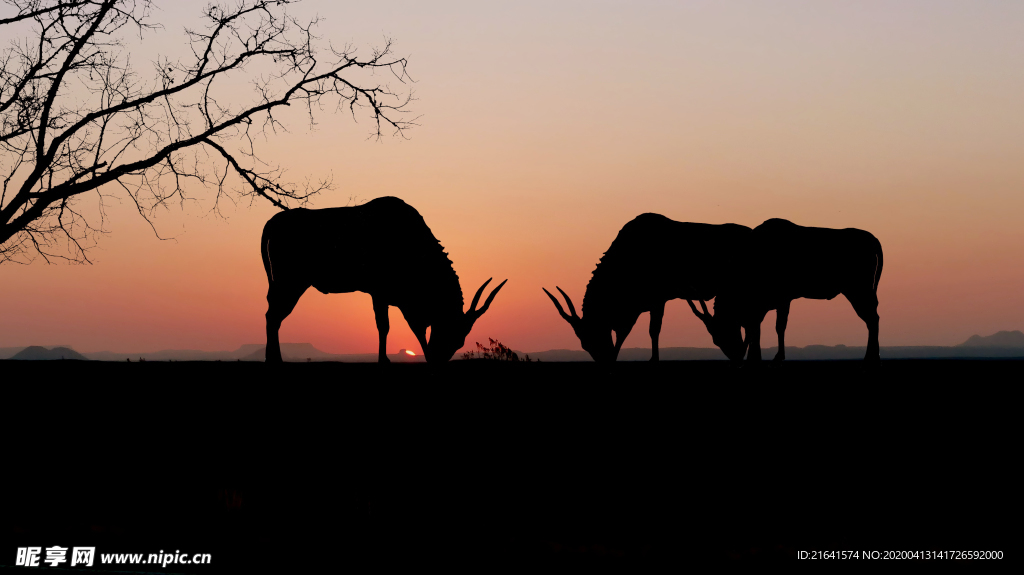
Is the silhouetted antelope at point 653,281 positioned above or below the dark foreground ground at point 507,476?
above

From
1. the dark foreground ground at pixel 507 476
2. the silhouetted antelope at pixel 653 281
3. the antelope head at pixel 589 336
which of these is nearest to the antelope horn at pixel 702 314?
the silhouetted antelope at pixel 653 281

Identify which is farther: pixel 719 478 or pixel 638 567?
pixel 719 478

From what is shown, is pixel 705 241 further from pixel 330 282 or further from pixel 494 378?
pixel 330 282

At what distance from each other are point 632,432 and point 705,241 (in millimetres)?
8709

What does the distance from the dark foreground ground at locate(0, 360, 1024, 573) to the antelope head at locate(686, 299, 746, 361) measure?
299 cm

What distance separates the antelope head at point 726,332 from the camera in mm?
14633

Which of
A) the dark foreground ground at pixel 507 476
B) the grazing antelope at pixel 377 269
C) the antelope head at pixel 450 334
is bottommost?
the dark foreground ground at pixel 507 476

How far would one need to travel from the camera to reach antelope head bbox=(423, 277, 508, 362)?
46.8 feet

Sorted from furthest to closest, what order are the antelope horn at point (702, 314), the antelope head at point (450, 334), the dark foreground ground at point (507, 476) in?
the antelope horn at point (702, 314), the antelope head at point (450, 334), the dark foreground ground at point (507, 476)

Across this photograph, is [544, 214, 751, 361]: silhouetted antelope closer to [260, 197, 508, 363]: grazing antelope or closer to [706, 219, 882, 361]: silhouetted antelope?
[706, 219, 882, 361]: silhouetted antelope

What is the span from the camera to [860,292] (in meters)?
15.9

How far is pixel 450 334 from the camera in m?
14.3

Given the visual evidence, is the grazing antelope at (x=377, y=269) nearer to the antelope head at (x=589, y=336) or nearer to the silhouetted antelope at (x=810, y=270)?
the antelope head at (x=589, y=336)

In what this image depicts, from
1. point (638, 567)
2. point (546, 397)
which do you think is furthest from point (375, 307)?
point (638, 567)
